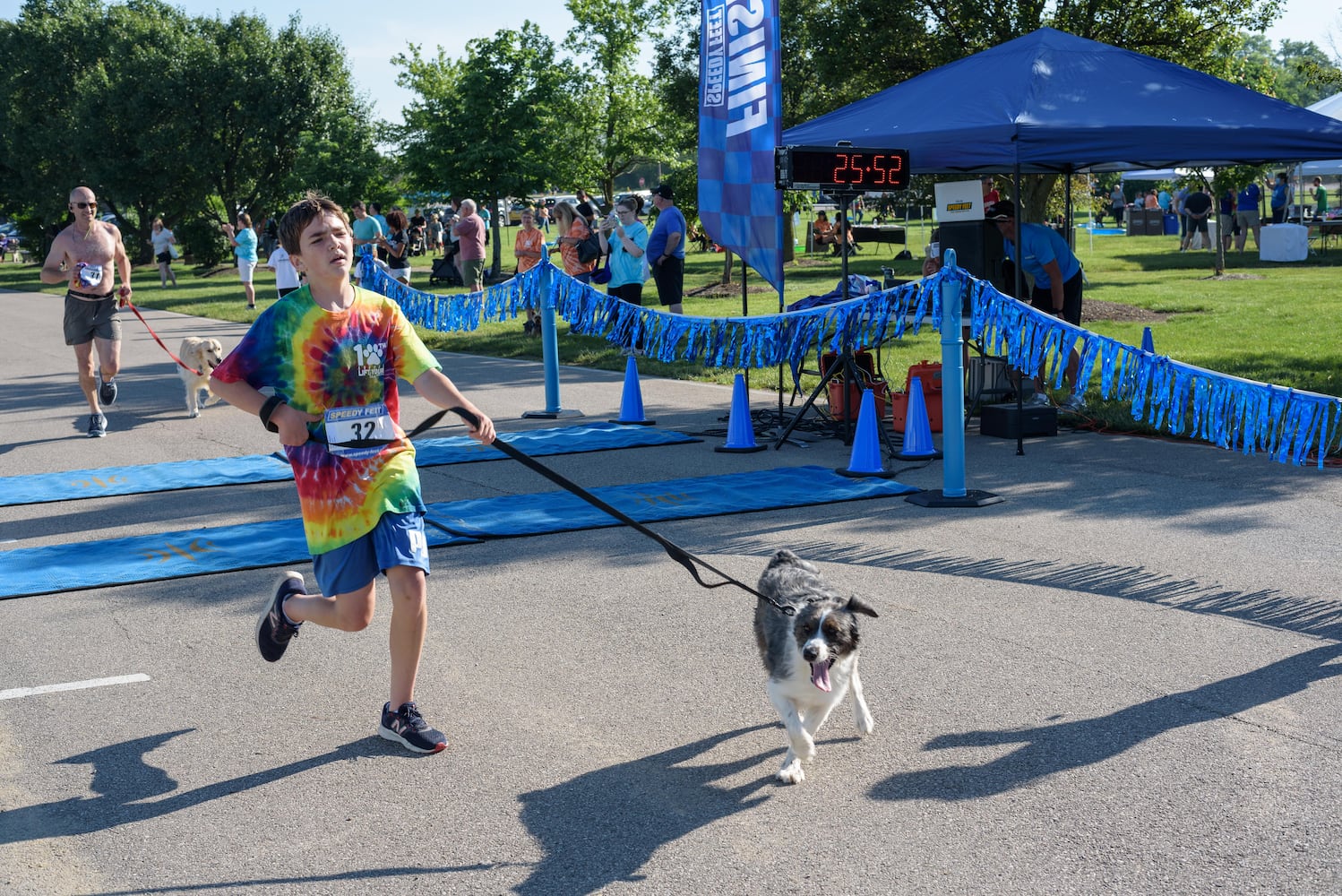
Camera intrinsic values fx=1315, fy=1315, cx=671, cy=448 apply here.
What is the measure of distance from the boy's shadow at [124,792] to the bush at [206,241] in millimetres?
44314

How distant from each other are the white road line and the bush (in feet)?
142

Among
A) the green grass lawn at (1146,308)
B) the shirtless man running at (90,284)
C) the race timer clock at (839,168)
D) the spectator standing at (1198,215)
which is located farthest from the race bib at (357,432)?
the spectator standing at (1198,215)

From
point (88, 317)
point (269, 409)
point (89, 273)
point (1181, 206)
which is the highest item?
point (1181, 206)

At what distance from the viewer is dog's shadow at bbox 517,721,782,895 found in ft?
12.6

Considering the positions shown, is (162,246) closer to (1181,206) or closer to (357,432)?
(1181,206)

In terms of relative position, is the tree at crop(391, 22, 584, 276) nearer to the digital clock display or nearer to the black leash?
the digital clock display

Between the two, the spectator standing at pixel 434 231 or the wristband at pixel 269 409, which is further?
the spectator standing at pixel 434 231

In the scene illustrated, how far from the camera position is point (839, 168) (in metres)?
10.5

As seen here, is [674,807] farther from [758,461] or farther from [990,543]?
[758,461]

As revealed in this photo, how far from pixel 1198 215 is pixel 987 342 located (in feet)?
73.8

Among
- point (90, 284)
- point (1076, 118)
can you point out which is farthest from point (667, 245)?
point (90, 284)

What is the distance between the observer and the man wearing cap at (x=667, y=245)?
16.1m

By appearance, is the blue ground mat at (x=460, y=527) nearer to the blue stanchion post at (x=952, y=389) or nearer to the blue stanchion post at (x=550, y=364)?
the blue stanchion post at (x=952, y=389)

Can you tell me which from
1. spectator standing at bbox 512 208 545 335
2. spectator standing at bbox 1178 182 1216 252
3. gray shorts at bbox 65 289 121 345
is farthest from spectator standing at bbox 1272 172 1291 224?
gray shorts at bbox 65 289 121 345
